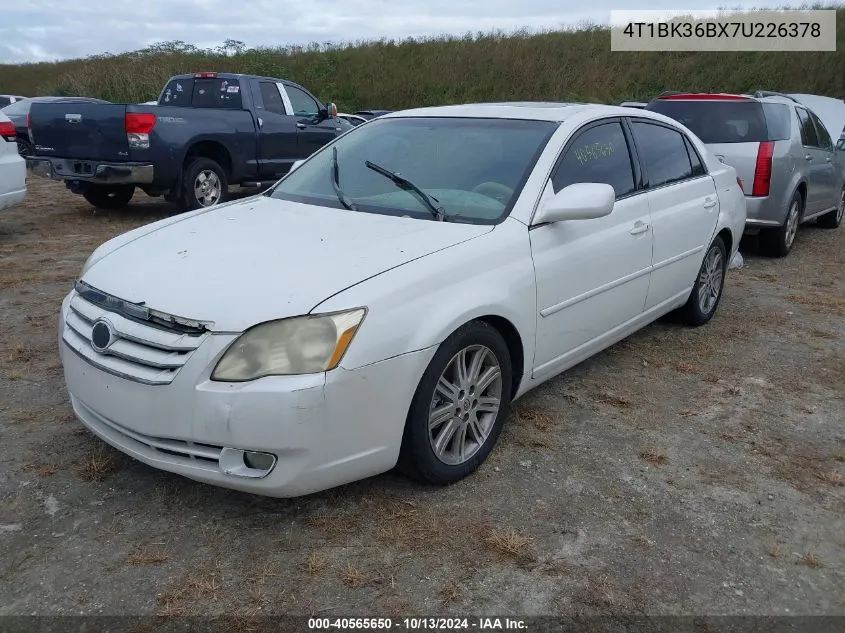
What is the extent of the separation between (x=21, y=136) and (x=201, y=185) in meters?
4.87

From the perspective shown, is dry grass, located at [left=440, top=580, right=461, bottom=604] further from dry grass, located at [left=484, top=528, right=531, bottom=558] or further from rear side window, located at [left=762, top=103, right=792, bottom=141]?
rear side window, located at [left=762, top=103, right=792, bottom=141]

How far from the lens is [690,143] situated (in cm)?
530

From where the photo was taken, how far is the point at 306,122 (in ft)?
36.7

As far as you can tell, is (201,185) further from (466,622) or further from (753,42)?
(753,42)

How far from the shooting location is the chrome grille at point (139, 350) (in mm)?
2680

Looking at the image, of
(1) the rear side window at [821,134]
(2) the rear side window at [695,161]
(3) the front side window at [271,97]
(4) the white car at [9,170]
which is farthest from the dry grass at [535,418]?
(3) the front side window at [271,97]

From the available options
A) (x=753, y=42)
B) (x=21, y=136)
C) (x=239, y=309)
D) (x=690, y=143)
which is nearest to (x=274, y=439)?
(x=239, y=309)

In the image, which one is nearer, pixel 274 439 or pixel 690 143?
pixel 274 439

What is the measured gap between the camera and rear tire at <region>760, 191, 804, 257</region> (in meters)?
8.07

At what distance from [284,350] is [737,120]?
267 inches

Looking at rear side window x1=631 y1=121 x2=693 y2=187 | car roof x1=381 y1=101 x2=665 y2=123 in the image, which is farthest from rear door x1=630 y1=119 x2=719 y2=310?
car roof x1=381 y1=101 x2=665 y2=123

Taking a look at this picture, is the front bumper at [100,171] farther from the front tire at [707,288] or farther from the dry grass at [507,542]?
the dry grass at [507,542]

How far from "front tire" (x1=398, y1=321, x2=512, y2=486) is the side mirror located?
0.65m

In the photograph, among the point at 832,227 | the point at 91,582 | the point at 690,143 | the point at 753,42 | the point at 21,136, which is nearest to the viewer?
the point at 91,582
